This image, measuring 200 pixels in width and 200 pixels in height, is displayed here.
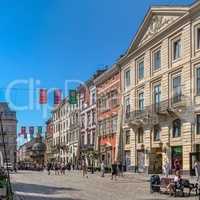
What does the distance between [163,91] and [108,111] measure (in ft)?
81.2

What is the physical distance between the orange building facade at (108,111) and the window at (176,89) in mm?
20662

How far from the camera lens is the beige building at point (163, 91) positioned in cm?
4988

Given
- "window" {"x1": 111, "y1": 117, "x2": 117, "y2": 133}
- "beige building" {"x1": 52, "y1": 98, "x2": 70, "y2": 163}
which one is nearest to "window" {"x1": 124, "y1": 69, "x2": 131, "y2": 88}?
"window" {"x1": 111, "y1": 117, "x2": 117, "y2": 133}

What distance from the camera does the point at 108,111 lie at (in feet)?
265

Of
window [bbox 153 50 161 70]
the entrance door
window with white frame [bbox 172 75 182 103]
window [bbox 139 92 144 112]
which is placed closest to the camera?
window with white frame [bbox 172 75 182 103]

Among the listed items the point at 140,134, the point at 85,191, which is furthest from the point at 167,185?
the point at 140,134

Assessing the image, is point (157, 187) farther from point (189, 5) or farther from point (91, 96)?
point (91, 96)

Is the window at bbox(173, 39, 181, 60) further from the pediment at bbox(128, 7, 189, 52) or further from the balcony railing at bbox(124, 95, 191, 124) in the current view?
the balcony railing at bbox(124, 95, 191, 124)

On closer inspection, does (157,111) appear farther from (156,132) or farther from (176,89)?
(176,89)

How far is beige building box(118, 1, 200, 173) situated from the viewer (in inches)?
1964

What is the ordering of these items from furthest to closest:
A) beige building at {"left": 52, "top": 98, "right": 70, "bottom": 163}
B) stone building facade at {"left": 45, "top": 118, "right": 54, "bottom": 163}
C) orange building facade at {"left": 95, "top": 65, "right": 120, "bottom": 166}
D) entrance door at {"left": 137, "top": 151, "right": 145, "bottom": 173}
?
stone building facade at {"left": 45, "top": 118, "right": 54, "bottom": 163} → beige building at {"left": 52, "top": 98, "right": 70, "bottom": 163} → orange building facade at {"left": 95, "top": 65, "right": 120, "bottom": 166} → entrance door at {"left": 137, "top": 151, "right": 145, "bottom": 173}

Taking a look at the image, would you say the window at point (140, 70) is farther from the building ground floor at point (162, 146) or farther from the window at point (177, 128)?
the window at point (177, 128)

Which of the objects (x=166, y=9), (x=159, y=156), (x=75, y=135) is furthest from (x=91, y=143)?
(x=166, y=9)

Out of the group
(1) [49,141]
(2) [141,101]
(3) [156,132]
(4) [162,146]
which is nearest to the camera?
(4) [162,146]
